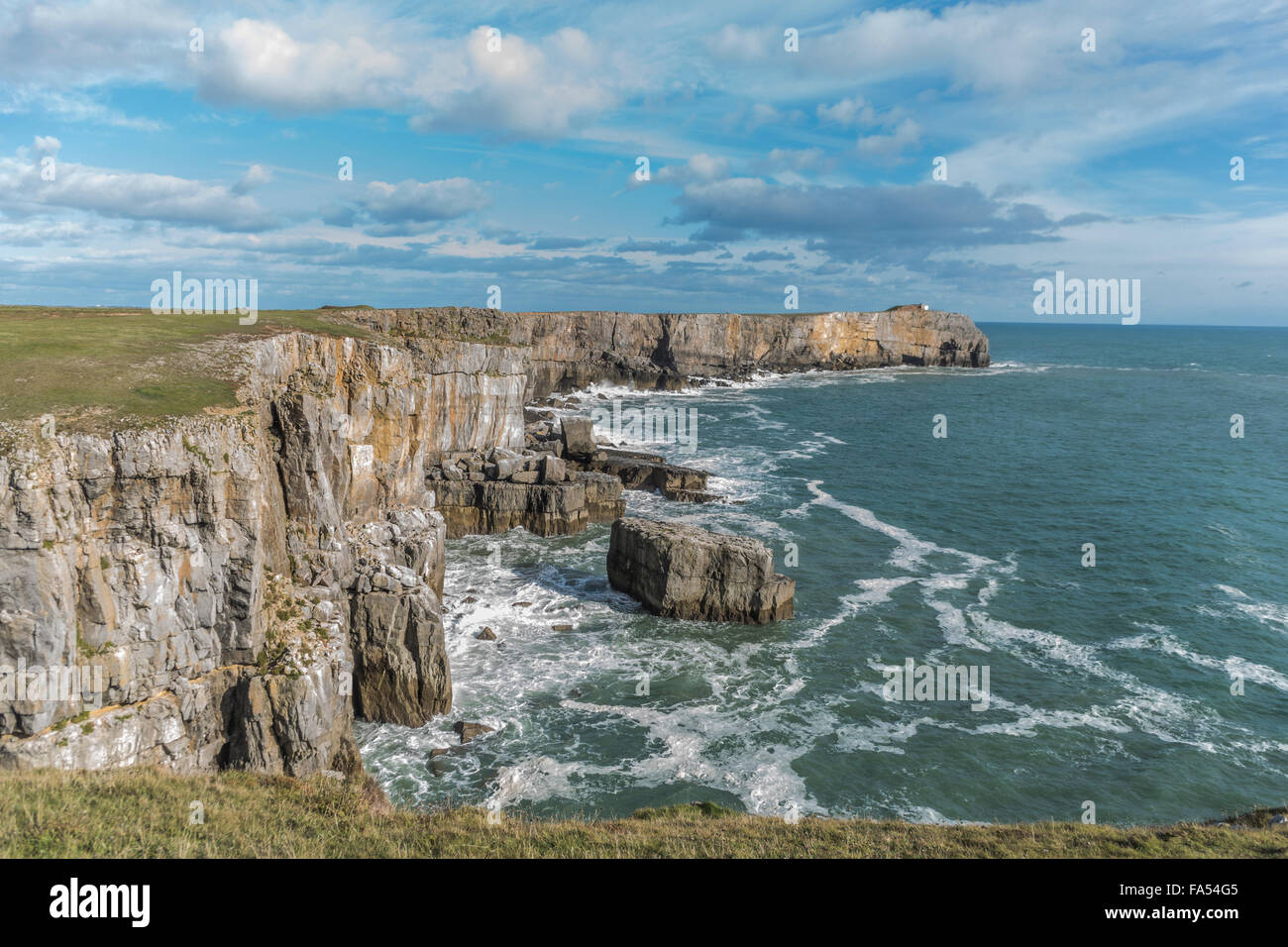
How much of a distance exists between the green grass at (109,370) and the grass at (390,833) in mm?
8783

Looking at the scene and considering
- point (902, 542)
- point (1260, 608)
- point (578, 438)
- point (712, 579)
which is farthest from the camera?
point (578, 438)

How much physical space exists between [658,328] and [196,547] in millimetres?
108371

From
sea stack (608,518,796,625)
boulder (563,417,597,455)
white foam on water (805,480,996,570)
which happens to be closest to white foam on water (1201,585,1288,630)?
white foam on water (805,480,996,570)

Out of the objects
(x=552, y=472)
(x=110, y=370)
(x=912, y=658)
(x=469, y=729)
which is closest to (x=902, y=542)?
(x=912, y=658)

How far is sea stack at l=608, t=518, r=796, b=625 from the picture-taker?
1268 inches

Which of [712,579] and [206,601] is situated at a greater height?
[206,601]

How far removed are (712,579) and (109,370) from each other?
23.0 m

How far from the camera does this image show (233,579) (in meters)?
18.9

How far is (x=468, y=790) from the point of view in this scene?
20812 mm

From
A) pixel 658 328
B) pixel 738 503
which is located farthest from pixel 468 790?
pixel 658 328

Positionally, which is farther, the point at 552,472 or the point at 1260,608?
the point at 552,472

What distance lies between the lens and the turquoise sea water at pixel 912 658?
71.4ft

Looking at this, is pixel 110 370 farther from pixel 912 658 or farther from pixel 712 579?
pixel 912 658

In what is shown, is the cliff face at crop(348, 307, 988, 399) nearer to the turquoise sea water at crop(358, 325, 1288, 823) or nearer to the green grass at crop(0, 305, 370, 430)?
the turquoise sea water at crop(358, 325, 1288, 823)
